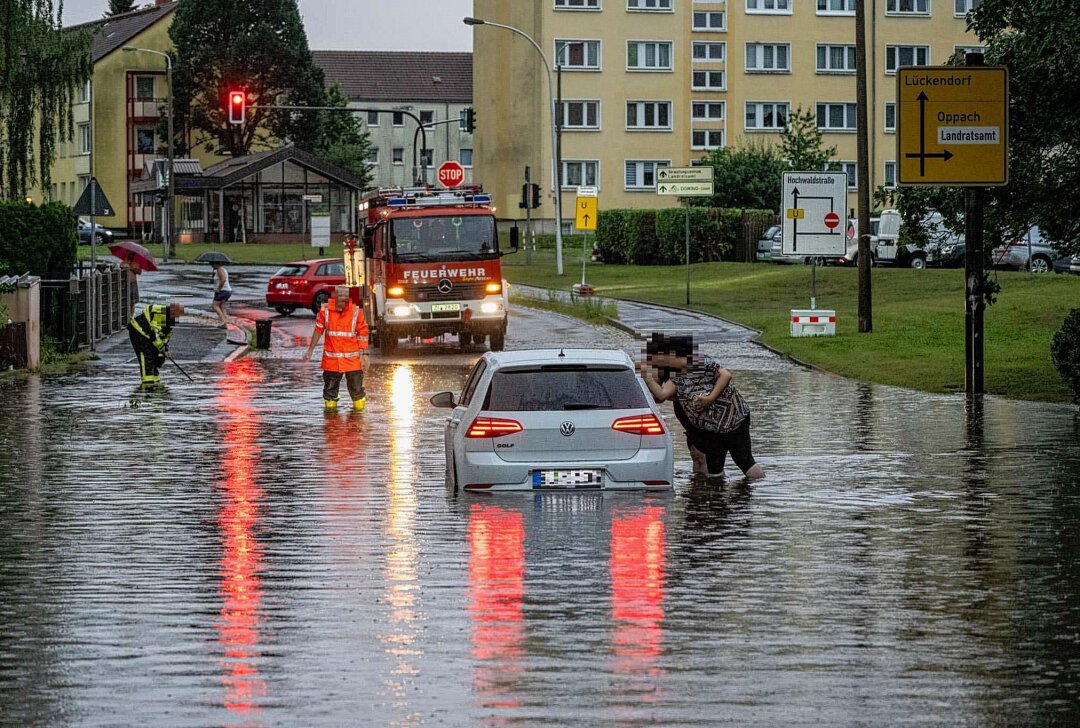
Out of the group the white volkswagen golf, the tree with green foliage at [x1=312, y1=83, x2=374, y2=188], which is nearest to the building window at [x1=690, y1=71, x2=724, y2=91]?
the tree with green foliage at [x1=312, y1=83, x2=374, y2=188]

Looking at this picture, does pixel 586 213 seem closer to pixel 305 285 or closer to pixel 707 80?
pixel 305 285

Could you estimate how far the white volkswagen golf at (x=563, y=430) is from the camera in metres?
15.0

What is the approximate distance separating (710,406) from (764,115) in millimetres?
80418

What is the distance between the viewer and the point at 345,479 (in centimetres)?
1778

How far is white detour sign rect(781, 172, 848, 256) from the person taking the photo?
4178 centimetres

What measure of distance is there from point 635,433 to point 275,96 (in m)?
98.2

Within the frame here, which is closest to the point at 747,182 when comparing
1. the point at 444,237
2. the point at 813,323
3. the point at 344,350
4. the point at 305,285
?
the point at 305,285

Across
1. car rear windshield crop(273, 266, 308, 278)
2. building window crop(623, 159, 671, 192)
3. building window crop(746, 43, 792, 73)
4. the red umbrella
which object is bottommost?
car rear windshield crop(273, 266, 308, 278)

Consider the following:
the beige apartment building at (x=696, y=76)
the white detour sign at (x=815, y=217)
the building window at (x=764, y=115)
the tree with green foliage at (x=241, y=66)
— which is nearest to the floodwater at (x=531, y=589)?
the white detour sign at (x=815, y=217)

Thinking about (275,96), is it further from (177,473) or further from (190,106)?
(177,473)

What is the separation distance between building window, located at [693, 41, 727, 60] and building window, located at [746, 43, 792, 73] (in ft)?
4.32

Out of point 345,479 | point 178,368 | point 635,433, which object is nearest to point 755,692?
point 635,433

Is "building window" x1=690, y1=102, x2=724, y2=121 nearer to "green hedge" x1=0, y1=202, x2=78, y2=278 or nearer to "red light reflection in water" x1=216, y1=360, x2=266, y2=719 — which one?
"green hedge" x1=0, y1=202, x2=78, y2=278

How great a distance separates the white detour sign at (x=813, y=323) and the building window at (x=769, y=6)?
56.8 m
